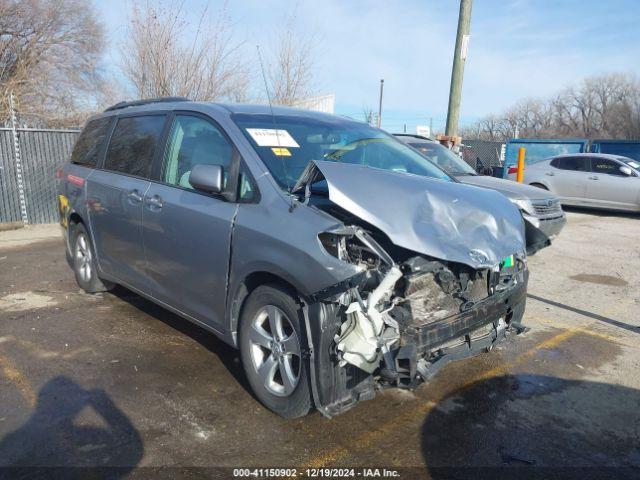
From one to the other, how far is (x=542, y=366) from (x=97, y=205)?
425 cm

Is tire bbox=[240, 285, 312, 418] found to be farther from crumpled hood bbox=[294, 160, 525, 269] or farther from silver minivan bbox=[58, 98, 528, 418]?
crumpled hood bbox=[294, 160, 525, 269]

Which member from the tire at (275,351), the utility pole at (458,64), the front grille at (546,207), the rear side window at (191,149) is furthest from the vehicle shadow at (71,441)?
the utility pole at (458,64)

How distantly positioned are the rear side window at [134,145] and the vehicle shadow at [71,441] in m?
1.88

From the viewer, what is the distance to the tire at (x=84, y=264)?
5.64 metres

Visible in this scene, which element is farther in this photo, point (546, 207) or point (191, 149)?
point (546, 207)

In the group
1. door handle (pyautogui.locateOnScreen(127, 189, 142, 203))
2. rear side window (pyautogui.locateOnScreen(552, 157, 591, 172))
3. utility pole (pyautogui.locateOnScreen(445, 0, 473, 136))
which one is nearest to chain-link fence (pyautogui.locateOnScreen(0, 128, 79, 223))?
door handle (pyautogui.locateOnScreen(127, 189, 142, 203))

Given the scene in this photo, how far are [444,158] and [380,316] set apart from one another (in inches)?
278

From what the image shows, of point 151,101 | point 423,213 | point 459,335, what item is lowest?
point 459,335

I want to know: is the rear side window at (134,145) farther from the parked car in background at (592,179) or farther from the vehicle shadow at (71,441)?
the parked car in background at (592,179)

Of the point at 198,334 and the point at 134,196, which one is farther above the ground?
the point at 134,196

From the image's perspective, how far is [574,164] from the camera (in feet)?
46.5

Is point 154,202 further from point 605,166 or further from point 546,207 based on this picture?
point 605,166

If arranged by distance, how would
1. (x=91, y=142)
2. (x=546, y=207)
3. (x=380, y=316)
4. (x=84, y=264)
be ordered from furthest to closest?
(x=546, y=207), (x=84, y=264), (x=91, y=142), (x=380, y=316)

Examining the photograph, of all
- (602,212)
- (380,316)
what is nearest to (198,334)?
(380,316)
